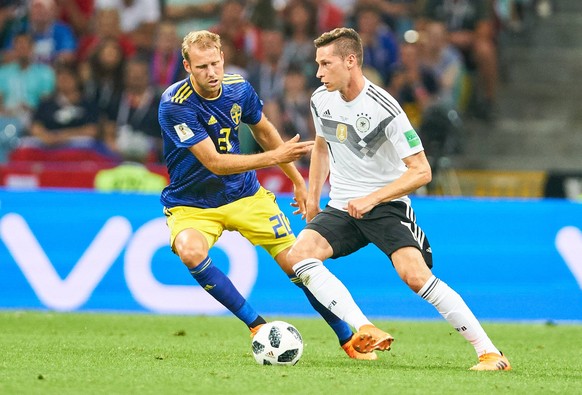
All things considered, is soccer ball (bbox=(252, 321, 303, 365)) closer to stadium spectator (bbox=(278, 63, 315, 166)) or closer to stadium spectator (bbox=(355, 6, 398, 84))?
stadium spectator (bbox=(278, 63, 315, 166))

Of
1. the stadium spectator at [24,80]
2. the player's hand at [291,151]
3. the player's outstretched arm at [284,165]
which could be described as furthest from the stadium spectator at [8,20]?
the player's hand at [291,151]

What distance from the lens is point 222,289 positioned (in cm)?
777

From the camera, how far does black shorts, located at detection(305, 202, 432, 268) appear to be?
7.33 m

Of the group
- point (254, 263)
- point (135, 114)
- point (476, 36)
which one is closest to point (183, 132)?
point (254, 263)

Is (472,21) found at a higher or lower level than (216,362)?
higher

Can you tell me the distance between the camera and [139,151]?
14.5 metres

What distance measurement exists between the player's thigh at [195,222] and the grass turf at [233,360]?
2.61ft

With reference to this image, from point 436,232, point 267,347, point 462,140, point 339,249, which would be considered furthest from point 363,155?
point 462,140

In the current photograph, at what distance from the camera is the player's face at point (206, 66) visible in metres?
7.64

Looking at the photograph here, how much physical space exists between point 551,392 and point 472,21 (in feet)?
35.8

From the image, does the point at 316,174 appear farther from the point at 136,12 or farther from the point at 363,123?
the point at 136,12

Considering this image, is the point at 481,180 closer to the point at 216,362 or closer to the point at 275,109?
the point at 275,109

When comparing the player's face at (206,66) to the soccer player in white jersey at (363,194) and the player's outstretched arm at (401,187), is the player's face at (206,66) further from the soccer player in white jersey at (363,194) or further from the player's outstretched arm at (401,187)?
the player's outstretched arm at (401,187)

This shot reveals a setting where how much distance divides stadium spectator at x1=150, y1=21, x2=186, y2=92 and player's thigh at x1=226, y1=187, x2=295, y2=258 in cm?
728
